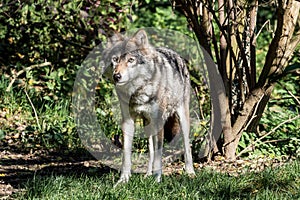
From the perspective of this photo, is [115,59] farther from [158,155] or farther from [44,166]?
[44,166]

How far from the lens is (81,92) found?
27.5 feet

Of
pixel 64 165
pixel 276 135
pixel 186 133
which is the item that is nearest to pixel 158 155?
pixel 186 133

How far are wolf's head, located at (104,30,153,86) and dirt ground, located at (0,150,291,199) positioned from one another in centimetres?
118

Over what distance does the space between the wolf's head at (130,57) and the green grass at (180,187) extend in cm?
87

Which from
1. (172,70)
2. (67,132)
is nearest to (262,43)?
(67,132)

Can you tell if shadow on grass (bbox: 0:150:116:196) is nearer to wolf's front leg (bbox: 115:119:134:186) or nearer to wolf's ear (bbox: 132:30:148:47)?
wolf's front leg (bbox: 115:119:134:186)

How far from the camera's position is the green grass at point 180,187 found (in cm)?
451

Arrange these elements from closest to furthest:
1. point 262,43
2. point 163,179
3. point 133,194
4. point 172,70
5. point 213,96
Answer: point 133,194, point 163,179, point 172,70, point 213,96, point 262,43

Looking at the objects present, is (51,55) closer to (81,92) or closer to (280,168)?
(81,92)

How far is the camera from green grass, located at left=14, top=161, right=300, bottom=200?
178 inches

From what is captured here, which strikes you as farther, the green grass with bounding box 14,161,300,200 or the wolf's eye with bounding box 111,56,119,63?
the wolf's eye with bounding box 111,56,119,63

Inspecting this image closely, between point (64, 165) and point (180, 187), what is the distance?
1944mm

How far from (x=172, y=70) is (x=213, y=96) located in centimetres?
89

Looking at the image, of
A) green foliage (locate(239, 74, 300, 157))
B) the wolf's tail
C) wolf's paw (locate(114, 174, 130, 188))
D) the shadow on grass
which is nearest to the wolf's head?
wolf's paw (locate(114, 174, 130, 188))
